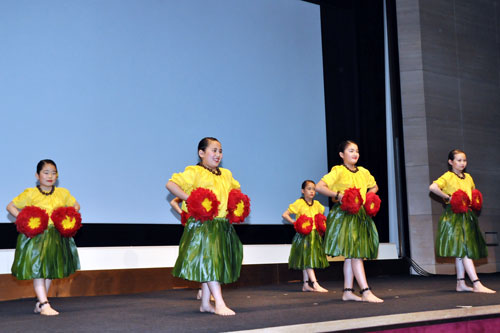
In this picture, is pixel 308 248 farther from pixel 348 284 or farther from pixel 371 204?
pixel 371 204

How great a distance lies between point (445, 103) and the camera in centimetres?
841

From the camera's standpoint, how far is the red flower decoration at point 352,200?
4.30 meters

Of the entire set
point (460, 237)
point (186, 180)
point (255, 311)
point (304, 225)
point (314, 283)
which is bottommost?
point (314, 283)

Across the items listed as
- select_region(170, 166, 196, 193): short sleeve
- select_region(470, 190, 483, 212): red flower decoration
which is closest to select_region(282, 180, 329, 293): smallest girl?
select_region(470, 190, 483, 212): red flower decoration

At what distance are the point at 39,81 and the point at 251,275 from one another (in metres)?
3.17

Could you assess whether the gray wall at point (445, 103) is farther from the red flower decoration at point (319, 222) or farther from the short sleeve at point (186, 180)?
the short sleeve at point (186, 180)

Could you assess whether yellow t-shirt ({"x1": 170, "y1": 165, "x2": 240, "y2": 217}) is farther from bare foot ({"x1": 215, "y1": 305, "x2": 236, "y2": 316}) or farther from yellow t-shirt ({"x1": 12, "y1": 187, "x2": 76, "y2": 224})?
yellow t-shirt ({"x1": 12, "y1": 187, "x2": 76, "y2": 224})

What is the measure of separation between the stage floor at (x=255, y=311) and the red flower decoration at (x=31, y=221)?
58 cm

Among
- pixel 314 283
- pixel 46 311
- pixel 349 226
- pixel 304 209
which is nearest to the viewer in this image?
pixel 46 311

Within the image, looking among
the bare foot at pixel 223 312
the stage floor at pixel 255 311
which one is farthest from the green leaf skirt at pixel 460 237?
the bare foot at pixel 223 312

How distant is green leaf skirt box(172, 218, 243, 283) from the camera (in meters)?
3.66

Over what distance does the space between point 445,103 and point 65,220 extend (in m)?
6.06

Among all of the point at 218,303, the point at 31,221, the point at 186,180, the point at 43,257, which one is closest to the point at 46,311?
the point at 43,257

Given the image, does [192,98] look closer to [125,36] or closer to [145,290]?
[125,36]
